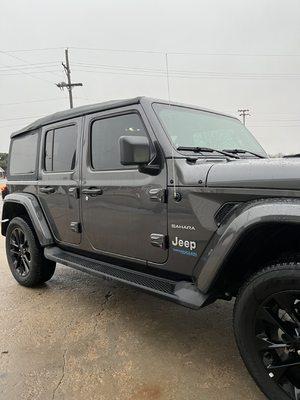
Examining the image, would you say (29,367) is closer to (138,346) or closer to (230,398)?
(138,346)

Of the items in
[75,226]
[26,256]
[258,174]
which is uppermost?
[258,174]

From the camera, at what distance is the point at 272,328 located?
2256mm

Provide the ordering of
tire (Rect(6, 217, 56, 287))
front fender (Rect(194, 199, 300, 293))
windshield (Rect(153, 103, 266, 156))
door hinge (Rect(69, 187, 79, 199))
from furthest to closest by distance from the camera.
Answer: tire (Rect(6, 217, 56, 287))
door hinge (Rect(69, 187, 79, 199))
windshield (Rect(153, 103, 266, 156))
front fender (Rect(194, 199, 300, 293))

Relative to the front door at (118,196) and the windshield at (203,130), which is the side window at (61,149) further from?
the windshield at (203,130)

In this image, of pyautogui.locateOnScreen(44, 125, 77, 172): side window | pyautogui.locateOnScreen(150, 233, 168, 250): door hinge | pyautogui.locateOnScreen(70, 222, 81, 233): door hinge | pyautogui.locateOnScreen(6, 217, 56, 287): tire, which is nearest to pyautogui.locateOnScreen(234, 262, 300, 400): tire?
pyautogui.locateOnScreen(150, 233, 168, 250): door hinge

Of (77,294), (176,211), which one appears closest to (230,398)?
(176,211)

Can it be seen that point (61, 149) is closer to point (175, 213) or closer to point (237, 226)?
point (175, 213)

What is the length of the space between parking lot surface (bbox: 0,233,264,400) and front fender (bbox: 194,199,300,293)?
674mm

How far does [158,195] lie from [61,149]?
165cm

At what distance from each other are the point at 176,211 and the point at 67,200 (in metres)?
1.53

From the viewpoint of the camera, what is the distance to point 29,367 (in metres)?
2.85

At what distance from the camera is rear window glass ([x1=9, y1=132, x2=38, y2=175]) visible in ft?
15.1

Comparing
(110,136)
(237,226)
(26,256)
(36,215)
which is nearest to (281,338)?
(237,226)

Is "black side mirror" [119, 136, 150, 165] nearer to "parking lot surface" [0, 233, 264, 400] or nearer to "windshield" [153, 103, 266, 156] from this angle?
"windshield" [153, 103, 266, 156]
